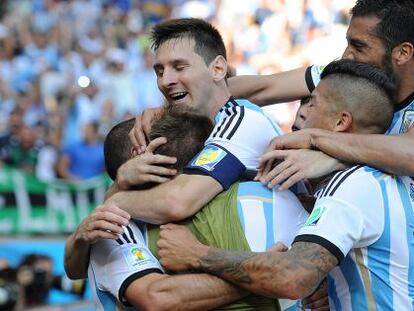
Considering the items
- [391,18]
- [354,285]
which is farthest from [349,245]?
[391,18]

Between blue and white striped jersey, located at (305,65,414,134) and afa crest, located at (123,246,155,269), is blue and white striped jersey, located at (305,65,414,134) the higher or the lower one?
the higher one

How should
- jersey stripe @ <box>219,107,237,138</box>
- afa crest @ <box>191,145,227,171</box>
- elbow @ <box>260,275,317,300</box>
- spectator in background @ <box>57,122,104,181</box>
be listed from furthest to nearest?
spectator in background @ <box>57,122,104,181</box>, jersey stripe @ <box>219,107,237,138</box>, afa crest @ <box>191,145,227,171</box>, elbow @ <box>260,275,317,300</box>

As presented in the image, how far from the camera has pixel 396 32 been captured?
410 centimetres

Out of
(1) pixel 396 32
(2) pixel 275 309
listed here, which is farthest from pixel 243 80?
(2) pixel 275 309

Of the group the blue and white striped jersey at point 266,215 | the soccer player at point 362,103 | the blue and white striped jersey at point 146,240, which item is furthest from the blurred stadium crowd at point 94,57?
the blue and white striped jersey at point 266,215

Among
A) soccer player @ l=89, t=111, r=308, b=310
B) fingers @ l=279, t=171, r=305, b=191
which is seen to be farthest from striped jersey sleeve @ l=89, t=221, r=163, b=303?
fingers @ l=279, t=171, r=305, b=191

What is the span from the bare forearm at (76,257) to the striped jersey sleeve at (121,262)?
4cm

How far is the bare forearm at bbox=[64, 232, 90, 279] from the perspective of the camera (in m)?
3.57

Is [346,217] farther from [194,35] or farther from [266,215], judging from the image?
[194,35]

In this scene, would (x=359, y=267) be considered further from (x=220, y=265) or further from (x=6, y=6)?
(x=6, y=6)

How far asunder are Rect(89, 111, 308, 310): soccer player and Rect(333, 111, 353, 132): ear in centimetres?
35

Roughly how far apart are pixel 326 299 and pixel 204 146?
87 centimetres

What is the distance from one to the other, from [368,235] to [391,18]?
52.8 inches

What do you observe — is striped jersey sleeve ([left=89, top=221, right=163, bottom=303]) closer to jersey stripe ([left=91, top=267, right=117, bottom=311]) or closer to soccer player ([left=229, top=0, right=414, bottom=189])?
jersey stripe ([left=91, top=267, right=117, bottom=311])
